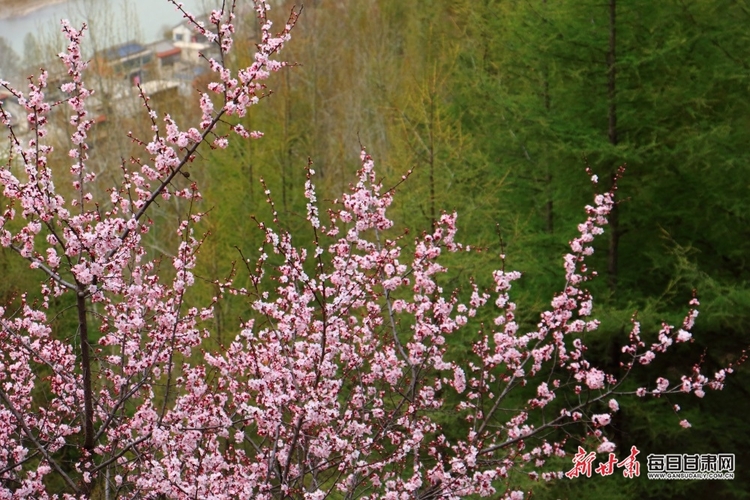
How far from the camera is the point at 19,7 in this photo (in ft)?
131

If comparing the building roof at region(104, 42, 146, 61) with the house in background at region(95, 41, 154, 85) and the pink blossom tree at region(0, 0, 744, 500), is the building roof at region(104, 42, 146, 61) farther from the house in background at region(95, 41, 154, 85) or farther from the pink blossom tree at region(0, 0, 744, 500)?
the pink blossom tree at region(0, 0, 744, 500)

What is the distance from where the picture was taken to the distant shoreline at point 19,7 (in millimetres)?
39438

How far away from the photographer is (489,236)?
9.21 metres

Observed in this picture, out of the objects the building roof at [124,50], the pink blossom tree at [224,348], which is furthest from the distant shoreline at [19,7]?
the pink blossom tree at [224,348]

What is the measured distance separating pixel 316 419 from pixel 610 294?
5373mm

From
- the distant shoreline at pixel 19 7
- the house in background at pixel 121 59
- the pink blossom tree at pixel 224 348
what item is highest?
the distant shoreline at pixel 19 7

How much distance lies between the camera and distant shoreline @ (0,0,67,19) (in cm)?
3944

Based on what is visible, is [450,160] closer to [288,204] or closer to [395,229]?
[395,229]

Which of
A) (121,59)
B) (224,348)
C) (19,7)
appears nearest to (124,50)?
(121,59)

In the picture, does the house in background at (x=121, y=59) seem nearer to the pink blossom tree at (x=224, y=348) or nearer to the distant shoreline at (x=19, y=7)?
the distant shoreline at (x=19, y=7)

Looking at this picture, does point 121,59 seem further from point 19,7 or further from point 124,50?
point 19,7

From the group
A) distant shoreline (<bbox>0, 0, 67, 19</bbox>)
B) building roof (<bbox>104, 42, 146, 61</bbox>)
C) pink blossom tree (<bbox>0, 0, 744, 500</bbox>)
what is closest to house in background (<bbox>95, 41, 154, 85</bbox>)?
building roof (<bbox>104, 42, 146, 61</bbox>)

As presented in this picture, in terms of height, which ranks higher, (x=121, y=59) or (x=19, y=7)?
(x=19, y=7)

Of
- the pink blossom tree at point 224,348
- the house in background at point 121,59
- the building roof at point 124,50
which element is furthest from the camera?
the building roof at point 124,50
